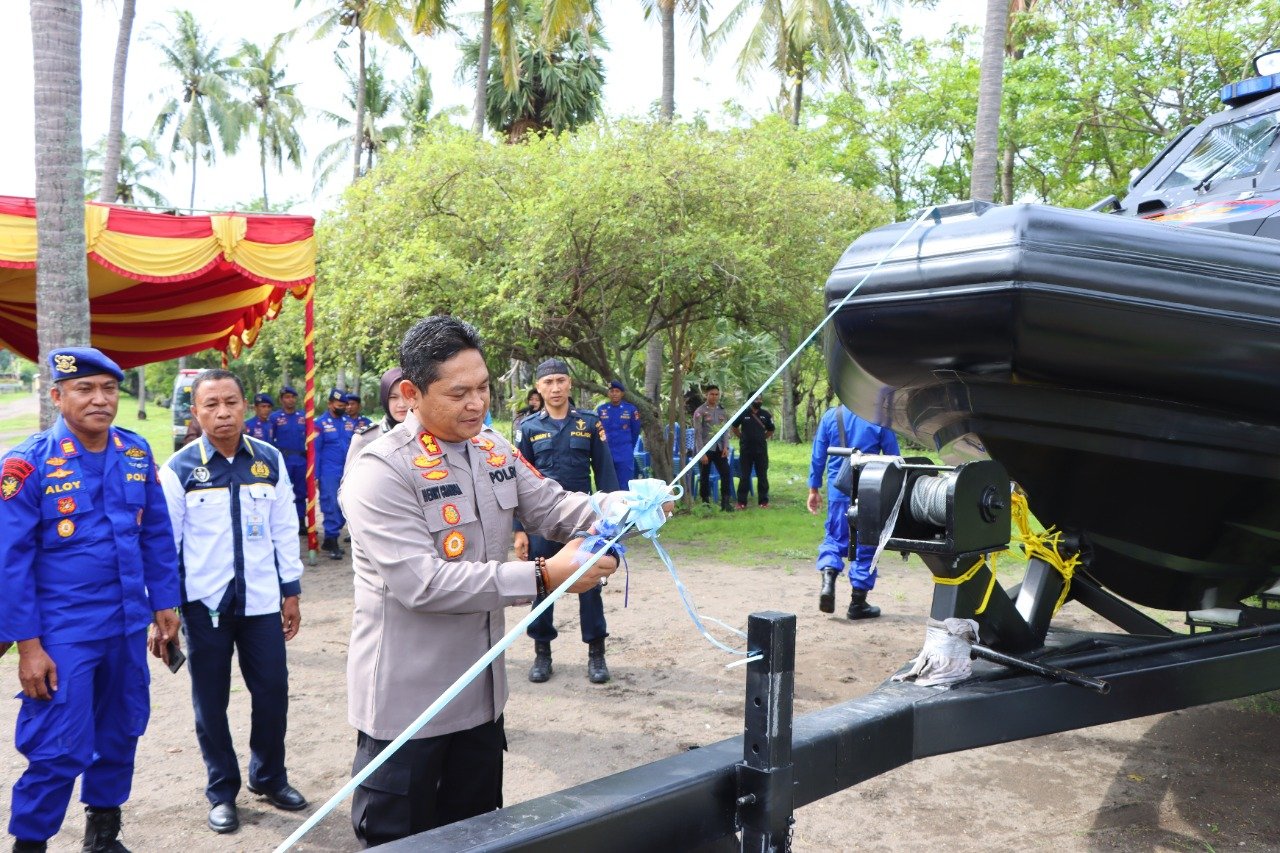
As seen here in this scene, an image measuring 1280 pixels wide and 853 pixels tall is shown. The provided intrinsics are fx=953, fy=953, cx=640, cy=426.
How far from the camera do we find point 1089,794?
3.37 meters

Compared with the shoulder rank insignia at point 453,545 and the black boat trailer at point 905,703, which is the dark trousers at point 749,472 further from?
the shoulder rank insignia at point 453,545

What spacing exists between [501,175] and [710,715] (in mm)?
7838

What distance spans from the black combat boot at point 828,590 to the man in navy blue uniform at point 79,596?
402 centimetres

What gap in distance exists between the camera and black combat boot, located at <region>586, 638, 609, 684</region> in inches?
191

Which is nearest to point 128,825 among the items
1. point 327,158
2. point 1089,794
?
point 1089,794

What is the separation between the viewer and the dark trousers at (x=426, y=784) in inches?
80.4

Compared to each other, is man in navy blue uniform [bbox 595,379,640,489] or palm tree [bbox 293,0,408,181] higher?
palm tree [bbox 293,0,408,181]

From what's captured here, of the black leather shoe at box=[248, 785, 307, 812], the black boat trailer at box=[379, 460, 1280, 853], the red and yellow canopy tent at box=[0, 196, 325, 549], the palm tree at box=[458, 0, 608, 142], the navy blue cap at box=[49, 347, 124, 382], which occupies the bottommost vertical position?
the black leather shoe at box=[248, 785, 307, 812]

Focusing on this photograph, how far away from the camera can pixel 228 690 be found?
343 centimetres

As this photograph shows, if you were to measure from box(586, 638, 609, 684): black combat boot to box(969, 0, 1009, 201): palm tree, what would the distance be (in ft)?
20.6

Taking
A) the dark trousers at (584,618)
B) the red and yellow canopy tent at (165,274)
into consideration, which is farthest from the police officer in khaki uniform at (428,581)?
the red and yellow canopy tent at (165,274)

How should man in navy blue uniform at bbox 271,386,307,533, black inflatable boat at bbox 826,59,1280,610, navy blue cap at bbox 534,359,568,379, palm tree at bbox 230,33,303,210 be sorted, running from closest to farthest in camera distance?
black inflatable boat at bbox 826,59,1280,610, navy blue cap at bbox 534,359,568,379, man in navy blue uniform at bbox 271,386,307,533, palm tree at bbox 230,33,303,210

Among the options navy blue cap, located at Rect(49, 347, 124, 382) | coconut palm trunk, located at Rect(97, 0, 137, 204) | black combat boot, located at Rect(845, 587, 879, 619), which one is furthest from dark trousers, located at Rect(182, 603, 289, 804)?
coconut palm trunk, located at Rect(97, 0, 137, 204)

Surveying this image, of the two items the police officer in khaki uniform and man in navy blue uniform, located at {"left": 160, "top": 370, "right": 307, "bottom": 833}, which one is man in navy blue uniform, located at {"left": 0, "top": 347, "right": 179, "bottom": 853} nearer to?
man in navy blue uniform, located at {"left": 160, "top": 370, "right": 307, "bottom": 833}
